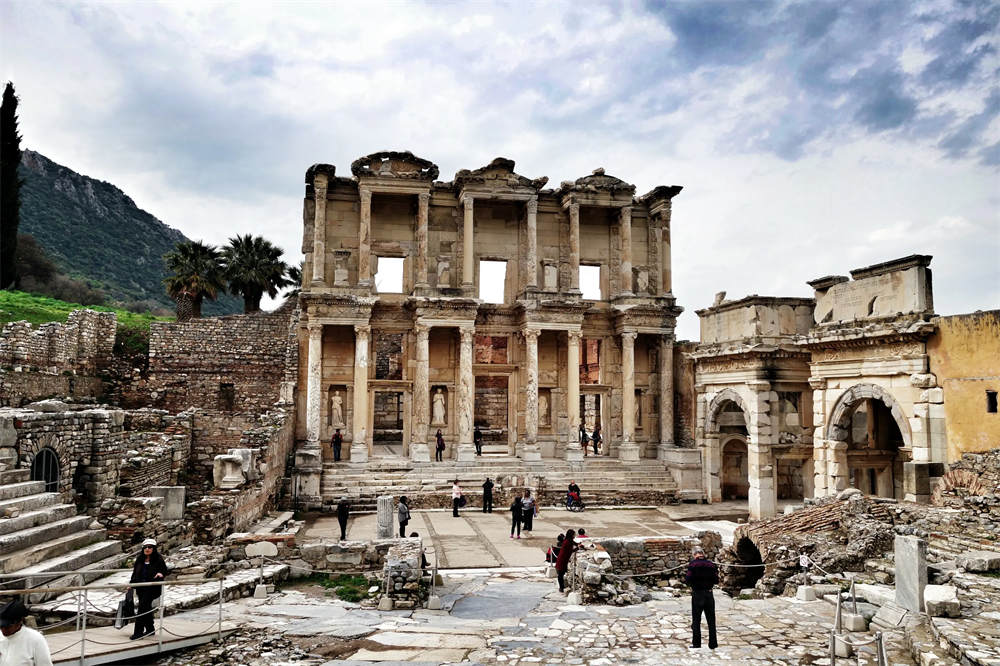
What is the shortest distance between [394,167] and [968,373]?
2021 cm

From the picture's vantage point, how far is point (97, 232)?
232 ft

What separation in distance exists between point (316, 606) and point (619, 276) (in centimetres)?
2096

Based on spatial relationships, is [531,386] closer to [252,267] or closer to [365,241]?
[365,241]

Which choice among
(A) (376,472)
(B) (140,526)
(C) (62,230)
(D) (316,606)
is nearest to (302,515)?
(A) (376,472)

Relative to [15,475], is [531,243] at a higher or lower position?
higher

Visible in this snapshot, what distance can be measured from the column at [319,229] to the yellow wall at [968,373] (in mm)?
20254

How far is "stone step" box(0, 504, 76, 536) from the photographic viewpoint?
10703 millimetres

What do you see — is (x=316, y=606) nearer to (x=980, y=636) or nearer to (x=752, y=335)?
(x=980, y=636)

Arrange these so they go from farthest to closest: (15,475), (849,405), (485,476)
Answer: (485,476) < (849,405) < (15,475)

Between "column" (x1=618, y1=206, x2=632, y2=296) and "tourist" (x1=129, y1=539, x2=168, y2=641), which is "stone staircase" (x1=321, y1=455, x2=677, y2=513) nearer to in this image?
"column" (x1=618, y1=206, x2=632, y2=296)

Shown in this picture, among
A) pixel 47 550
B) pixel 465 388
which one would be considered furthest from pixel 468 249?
pixel 47 550

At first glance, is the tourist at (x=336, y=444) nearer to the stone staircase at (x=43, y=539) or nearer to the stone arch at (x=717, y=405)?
the stone staircase at (x=43, y=539)

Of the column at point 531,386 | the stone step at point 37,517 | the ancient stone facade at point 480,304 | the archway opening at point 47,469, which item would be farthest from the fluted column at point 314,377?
the stone step at point 37,517

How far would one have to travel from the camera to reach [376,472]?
78.9 ft
